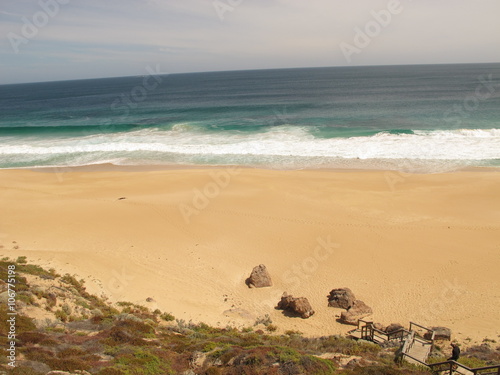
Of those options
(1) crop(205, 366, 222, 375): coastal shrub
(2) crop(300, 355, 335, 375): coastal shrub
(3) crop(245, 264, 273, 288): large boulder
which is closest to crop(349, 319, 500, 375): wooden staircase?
(2) crop(300, 355, 335, 375): coastal shrub

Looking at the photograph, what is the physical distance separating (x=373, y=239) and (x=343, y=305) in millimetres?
5250

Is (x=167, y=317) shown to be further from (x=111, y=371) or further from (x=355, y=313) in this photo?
(x=355, y=313)

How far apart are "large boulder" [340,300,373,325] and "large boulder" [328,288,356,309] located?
0.21 metres

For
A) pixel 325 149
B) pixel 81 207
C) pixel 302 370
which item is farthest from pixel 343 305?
pixel 325 149

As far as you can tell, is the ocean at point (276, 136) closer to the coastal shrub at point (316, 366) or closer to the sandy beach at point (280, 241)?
the sandy beach at point (280, 241)

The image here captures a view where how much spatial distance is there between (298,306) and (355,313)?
1875 mm

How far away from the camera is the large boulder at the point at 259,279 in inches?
520

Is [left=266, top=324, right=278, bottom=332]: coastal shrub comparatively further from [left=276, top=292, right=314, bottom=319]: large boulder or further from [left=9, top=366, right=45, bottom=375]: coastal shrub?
[left=9, top=366, right=45, bottom=375]: coastal shrub

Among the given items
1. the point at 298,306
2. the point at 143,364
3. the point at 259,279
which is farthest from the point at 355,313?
the point at 143,364

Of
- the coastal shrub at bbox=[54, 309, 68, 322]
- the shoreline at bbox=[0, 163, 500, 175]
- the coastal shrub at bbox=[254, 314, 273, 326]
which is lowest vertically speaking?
the coastal shrub at bbox=[54, 309, 68, 322]

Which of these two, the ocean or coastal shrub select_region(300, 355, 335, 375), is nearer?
coastal shrub select_region(300, 355, 335, 375)

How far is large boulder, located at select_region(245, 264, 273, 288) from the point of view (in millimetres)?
13211

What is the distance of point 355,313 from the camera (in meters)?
11.4

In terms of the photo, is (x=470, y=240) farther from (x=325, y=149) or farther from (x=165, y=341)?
(x=325, y=149)
